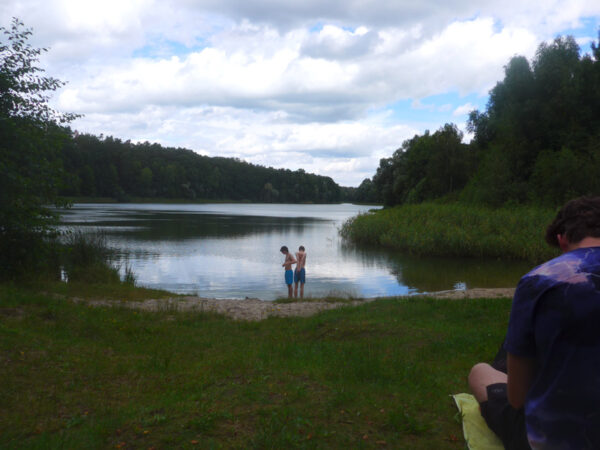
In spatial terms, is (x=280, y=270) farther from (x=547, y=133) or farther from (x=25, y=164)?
(x=547, y=133)

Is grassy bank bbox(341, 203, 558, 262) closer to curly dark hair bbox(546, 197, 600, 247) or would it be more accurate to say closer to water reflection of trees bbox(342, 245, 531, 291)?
water reflection of trees bbox(342, 245, 531, 291)

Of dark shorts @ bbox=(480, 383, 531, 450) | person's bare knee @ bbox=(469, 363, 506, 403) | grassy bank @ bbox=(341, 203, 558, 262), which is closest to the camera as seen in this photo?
dark shorts @ bbox=(480, 383, 531, 450)

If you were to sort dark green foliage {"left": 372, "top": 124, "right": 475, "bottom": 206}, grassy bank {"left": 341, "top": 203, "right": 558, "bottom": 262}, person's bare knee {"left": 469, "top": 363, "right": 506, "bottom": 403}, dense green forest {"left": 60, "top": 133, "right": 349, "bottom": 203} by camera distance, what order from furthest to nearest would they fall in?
dense green forest {"left": 60, "top": 133, "right": 349, "bottom": 203} → dark green foliage {"left": 372, "top": 124, "right": 475, "bottom": 206} → grassy bank {"left": 341, "top": 203, "right": 558, "bottom": 262} → person's bare knee {"left": 469, "top": 363, "right": 506, "bottom": 403}

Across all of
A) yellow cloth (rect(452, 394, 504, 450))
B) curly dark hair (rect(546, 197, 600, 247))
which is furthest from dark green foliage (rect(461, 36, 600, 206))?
curly dark hair (rect(546, 197, 600, 247))

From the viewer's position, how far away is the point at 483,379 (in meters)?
3.35

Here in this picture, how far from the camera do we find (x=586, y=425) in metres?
2.14

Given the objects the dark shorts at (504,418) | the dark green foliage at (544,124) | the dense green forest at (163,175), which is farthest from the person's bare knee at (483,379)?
the dense green forest at (163,175)

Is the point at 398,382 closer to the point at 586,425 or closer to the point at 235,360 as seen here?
the point at 235,360

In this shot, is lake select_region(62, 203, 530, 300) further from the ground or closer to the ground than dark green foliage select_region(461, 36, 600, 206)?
closer to the ground

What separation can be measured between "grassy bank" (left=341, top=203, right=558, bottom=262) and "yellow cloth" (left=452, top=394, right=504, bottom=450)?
2311cm

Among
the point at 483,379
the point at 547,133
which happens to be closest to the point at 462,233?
the point at 547,133

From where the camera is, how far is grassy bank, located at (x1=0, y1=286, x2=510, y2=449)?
403cm

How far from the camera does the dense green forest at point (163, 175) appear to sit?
128875 mm

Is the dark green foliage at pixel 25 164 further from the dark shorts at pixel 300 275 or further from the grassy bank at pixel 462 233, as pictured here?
the grassy bank at pixel 462 233
